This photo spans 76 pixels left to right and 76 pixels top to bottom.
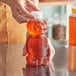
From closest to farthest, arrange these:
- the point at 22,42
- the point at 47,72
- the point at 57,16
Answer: the point at 47,72, the point at 22,42, the point at 57,16

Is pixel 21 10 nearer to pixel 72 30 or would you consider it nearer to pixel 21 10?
pixel 21 10

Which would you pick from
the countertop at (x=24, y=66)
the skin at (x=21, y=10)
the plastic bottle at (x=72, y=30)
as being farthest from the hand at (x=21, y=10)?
the plastic bottle at (x=72, y=30)

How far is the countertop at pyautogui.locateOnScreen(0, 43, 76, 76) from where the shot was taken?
977 millimetres

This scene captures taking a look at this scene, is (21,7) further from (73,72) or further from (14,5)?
(73,72)

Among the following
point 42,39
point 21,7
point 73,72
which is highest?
Result: point 21,7

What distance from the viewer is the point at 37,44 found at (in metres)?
1.06

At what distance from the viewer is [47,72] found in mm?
990

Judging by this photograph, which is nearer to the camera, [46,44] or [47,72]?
[47,72]

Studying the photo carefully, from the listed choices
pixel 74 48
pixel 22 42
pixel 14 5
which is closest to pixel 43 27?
pixel 14 5

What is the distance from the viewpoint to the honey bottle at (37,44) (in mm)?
1061

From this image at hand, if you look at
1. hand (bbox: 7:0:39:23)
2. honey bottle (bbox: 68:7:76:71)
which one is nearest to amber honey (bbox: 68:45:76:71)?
honey bottle (bbox: 68:7:76:71)

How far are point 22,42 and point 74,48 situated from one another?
34 centimetres

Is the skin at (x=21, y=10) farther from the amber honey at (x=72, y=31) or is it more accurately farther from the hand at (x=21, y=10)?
the amber honey at (x=72, y=31)

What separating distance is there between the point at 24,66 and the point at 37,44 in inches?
3.9
